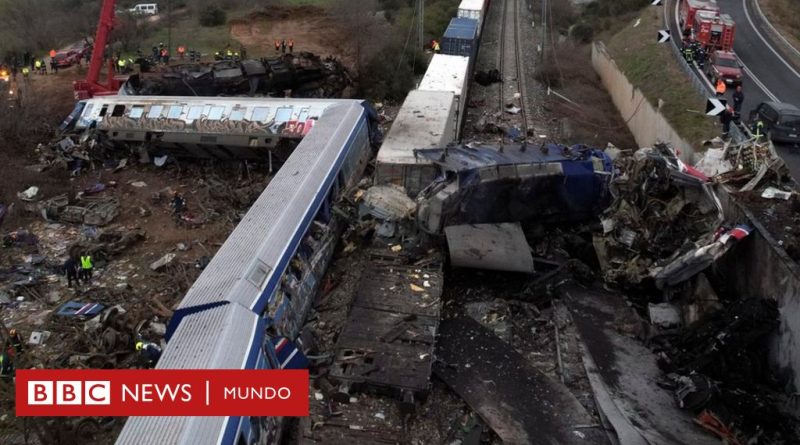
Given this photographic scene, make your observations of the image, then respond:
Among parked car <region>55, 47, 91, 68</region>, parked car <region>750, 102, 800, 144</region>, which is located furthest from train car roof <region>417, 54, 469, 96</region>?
parked car <region>55, 47, 91, 68</region>

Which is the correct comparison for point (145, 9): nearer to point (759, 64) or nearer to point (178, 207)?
point (178, 207)

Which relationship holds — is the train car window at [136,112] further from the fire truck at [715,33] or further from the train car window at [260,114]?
the fire truck at [715,33]

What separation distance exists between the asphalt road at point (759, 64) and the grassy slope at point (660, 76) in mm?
999

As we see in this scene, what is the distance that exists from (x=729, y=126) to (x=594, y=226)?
679 centimetres

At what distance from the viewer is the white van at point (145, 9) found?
41750 mm

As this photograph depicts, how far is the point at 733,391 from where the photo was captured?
30.5 ft

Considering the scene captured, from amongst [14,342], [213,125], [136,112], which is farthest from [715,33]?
[14,342]

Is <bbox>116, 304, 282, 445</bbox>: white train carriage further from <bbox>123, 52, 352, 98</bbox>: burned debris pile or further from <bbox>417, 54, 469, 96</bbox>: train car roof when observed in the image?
<bbox>123, 52, 352, 98</bbox>: burned debris pile

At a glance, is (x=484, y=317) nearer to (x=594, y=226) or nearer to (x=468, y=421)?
(x=468, y=421)

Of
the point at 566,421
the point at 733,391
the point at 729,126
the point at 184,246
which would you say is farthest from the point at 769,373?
the point at 184,246

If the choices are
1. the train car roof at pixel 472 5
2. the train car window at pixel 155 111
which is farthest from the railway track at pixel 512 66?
the train car window at pixel 155 111

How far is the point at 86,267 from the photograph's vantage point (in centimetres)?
1293

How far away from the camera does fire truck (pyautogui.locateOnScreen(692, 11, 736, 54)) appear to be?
2667cm

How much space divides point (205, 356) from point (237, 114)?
39.5ft
